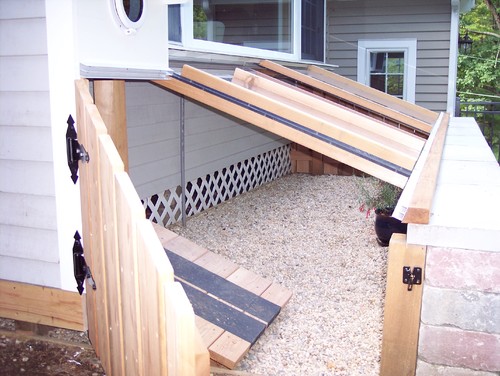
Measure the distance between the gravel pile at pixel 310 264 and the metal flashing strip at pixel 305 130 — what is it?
1.18m

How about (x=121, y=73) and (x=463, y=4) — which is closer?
(x=121, y=73)

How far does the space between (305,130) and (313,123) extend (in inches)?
2.8

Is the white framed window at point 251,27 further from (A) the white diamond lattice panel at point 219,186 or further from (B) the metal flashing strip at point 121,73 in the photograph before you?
(A) the white diamond lattice panel at point 219,186

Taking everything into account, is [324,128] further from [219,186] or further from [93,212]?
[219,186]

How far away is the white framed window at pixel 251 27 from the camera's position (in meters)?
4.91

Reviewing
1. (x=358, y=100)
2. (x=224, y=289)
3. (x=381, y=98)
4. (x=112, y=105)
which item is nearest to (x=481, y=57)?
(x=381, y=98)

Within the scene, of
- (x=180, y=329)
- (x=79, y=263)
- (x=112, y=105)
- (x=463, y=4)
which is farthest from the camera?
(x=463, y=4)

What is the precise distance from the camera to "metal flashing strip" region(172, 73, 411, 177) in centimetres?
327

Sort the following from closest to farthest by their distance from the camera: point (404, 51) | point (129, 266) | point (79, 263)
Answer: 1. point (129, 266)
2. point (79, 263)
3. point (404, 51)

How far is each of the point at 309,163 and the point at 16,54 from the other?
725cm

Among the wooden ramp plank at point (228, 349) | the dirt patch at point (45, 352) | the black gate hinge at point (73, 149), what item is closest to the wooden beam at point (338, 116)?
the wooden ramp plank at point (228, 349)

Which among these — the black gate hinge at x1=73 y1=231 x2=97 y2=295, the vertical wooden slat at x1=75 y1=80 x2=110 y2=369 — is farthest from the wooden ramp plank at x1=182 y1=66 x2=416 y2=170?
the black gate hinge at x1=73 y1=231 x2=97 y2=295

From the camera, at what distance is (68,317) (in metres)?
3.13

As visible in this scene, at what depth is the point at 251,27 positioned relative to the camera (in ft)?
22.6
